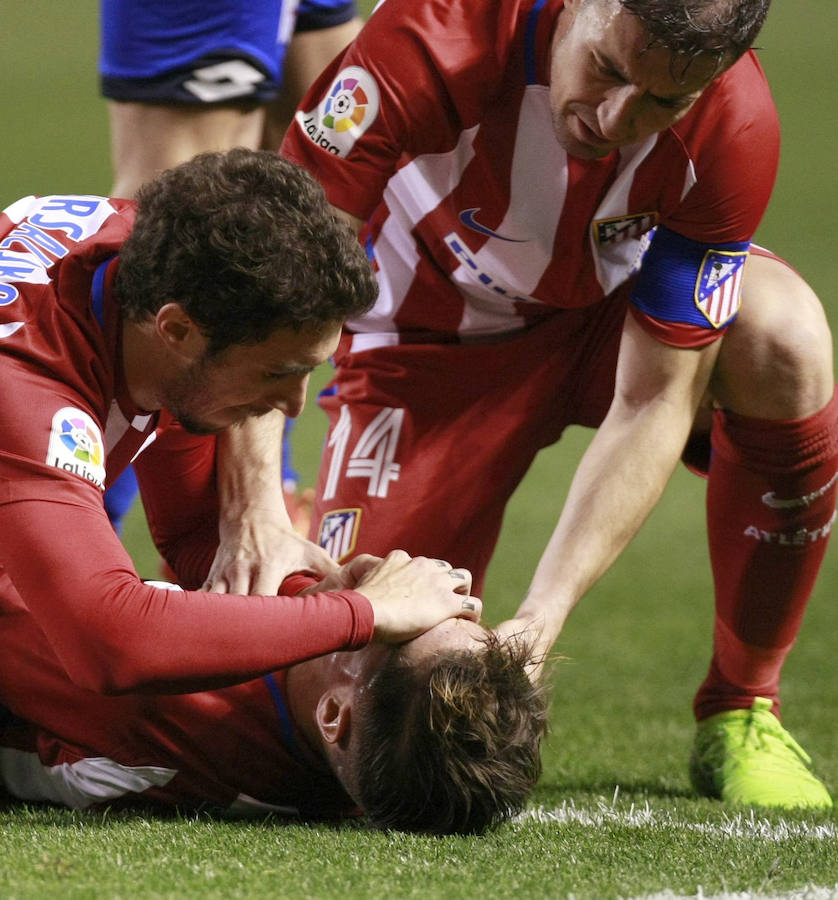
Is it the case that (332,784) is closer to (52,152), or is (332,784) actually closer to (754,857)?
(754,857)

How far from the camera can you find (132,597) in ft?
6.58

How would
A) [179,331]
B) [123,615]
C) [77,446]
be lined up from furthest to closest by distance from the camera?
1. [179,331]
2. [77,446]
3. [123,615]

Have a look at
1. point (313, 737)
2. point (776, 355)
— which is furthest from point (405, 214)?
point (313, 737)

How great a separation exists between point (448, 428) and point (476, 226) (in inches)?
20.2

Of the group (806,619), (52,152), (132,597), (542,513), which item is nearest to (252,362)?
(132,597)

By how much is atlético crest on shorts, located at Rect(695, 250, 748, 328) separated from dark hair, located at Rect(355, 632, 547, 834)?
35.5 inches

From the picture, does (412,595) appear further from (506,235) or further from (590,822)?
(506,235)

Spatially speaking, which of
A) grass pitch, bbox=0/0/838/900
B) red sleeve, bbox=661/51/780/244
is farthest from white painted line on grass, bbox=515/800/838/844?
red sleeve, bbox=661/51/780/244

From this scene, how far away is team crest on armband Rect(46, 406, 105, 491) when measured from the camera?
6.82 feet

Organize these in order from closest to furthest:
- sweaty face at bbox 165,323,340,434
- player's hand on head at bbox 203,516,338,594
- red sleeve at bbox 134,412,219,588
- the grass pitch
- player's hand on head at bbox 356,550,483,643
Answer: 1. the grass pitch
2. player's hand on head at bbox 356,550,483,643
3. sweaty face at bbox 165,323,340,434
4. player's hand on head at bbox 203,516,338,594
5. red sleeve at bbox 134,412,219,588

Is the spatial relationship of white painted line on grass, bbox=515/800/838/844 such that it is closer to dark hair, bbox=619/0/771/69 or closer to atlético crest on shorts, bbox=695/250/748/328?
atlético crest on shorts, bbox=695/250/748/328

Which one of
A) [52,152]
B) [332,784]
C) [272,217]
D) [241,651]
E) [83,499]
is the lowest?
[52,152]

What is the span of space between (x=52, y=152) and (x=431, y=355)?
11.0m

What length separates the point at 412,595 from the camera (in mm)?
2160
